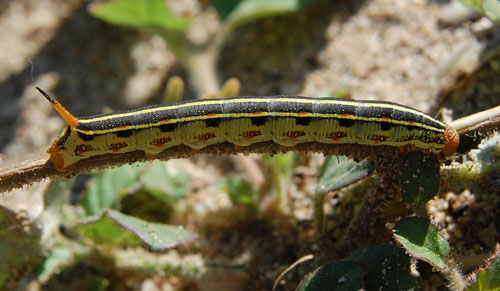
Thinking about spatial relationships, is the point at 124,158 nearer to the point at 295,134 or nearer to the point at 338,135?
the point at 295,134

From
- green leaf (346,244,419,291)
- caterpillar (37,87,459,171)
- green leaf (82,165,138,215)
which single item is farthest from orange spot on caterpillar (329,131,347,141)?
green leaf (82,165,138,215)

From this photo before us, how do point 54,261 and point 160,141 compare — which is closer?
point 160,141

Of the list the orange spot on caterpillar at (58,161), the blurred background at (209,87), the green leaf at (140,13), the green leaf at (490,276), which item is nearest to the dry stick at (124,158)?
the orange spot on caterpillar at (58,161)

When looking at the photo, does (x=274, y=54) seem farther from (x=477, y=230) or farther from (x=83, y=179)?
(x=477, y=230)

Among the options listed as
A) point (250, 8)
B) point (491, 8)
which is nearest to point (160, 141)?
point (491, 8)

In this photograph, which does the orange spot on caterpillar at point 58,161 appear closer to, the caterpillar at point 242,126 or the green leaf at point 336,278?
the caterpillar at point 242,126

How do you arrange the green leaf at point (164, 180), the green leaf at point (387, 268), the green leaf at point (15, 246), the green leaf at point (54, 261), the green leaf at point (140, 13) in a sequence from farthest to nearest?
1. the green leaf at point (140, 13)
2. the green leaf at point (164, 180)
3. the green leaf at point (54, 261)
4. the green leaf at point (15, 246)
5. the green leaf at point (387, 268)
